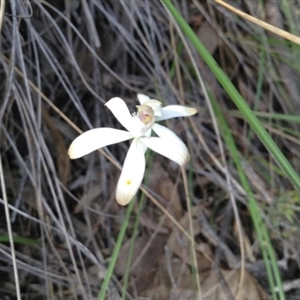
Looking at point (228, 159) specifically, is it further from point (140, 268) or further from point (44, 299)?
point (44, 299)

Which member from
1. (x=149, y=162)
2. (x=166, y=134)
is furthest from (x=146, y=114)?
(x=149, y=162)

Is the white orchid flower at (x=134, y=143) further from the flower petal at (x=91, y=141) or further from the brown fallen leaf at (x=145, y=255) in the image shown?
the brown fallen leaf at (x=145, y=255)

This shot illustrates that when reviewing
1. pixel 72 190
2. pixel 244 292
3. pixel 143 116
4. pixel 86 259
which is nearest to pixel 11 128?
pixel 72 190

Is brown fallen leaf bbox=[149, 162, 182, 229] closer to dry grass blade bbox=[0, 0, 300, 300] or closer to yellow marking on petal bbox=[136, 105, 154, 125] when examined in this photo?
dry grass blade bbox=[0, 0, 300, 300]

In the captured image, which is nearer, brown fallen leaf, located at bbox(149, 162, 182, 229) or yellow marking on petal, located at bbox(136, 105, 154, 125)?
yellow marking on petal, located at bbox(136, 105, 154, 125)

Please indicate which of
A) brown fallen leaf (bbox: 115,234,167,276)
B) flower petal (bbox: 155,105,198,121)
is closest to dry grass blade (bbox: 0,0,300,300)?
brown fallen leaf (bbox: 115,234,167,276)

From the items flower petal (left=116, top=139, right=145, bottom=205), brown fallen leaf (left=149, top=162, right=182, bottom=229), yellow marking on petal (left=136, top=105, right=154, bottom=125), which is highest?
yellow marking on petal (left=136, top=105, right=154, bottom=125)

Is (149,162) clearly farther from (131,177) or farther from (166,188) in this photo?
(131,177)
